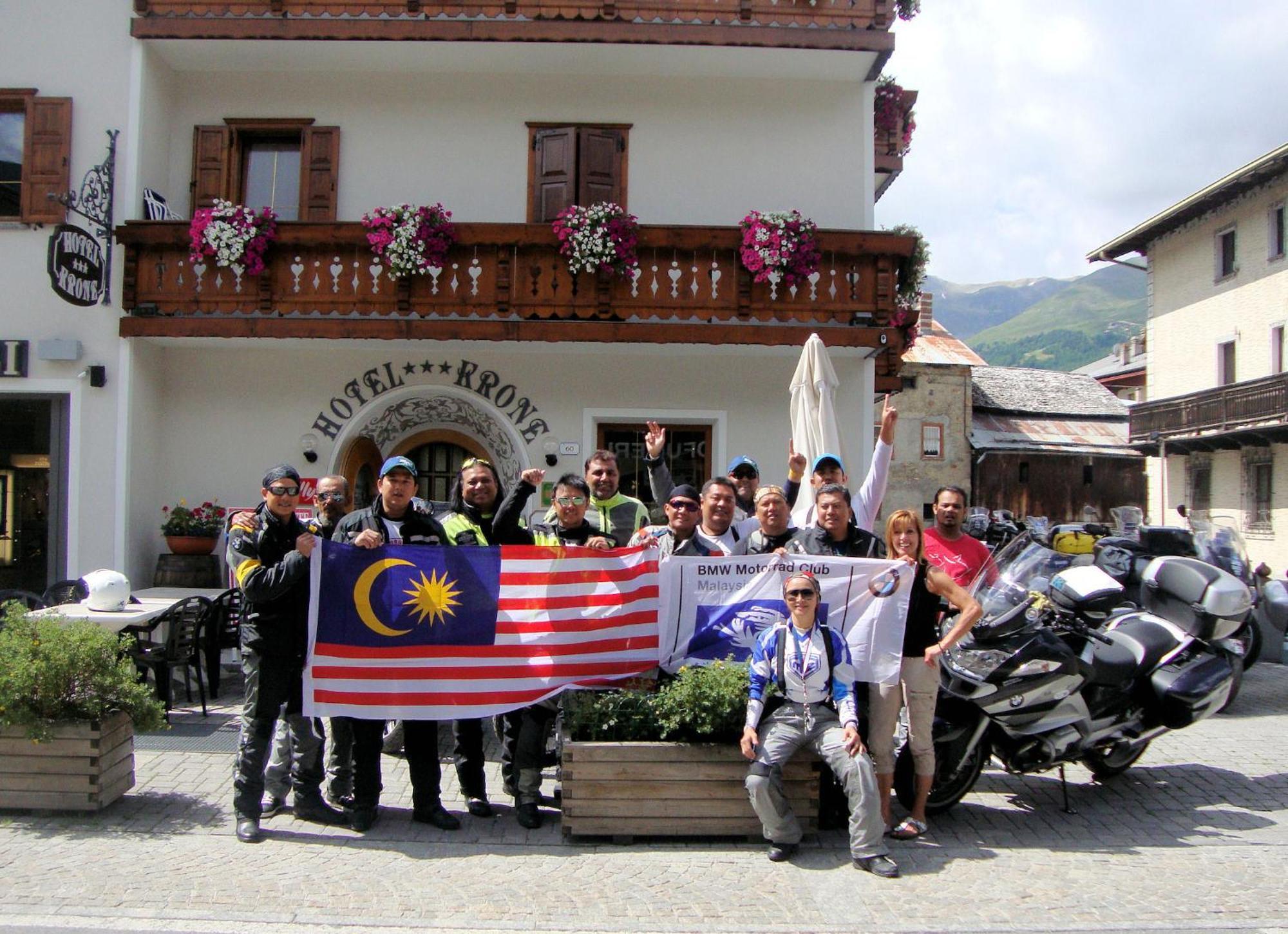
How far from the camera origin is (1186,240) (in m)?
31.7

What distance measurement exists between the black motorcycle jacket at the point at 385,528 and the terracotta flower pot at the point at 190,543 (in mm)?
5893

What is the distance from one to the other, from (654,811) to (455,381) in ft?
24.6

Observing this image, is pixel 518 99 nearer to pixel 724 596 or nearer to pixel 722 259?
pixel 722 259

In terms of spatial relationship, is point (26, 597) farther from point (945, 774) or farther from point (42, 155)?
point (945, 774)

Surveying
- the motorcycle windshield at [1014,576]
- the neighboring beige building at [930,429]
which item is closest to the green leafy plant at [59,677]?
the motorcycle windshield at [1014,576]

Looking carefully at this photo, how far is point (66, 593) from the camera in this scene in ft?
31.0

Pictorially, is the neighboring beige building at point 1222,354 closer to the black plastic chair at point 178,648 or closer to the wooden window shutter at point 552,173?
the wooden window shutter at point 552,173

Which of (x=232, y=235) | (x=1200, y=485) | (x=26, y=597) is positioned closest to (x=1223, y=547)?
(x=232, y=235)

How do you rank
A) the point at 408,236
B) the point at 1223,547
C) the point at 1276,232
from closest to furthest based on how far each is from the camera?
1. the point at 1223,547
2. the point at 408,236
3. the point at 1276,232

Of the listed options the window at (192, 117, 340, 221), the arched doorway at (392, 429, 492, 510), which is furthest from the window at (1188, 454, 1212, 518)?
the window at (192, 117, 340, 221)

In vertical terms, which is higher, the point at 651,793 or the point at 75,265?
the point at 75,265

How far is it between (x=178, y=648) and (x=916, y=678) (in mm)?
5830

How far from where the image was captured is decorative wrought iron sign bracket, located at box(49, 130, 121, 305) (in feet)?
35.4

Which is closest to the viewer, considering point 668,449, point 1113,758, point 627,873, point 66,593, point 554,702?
point 627,873
